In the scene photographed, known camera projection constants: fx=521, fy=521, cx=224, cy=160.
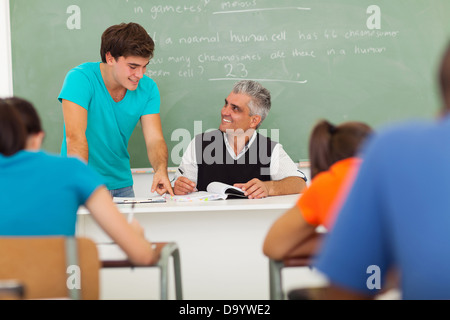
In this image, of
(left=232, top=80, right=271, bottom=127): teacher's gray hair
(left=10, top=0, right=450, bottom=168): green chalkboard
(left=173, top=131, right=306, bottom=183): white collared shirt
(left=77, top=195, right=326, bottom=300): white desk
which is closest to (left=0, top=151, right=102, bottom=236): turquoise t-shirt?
(left=77, top=195, right=326, bottom=300): white desk

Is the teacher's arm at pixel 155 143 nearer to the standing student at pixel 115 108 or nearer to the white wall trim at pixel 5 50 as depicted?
the standing student at pixel 115 108

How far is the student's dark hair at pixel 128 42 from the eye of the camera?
8.89 feet

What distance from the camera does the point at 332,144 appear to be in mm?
1396

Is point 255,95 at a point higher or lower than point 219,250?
higher

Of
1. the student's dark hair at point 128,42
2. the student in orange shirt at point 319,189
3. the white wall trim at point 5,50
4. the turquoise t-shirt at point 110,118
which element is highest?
the white wall trim at point 5,50

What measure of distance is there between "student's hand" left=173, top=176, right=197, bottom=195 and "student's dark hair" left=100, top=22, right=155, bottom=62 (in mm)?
684

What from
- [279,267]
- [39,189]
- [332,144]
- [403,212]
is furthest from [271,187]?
[403,212]

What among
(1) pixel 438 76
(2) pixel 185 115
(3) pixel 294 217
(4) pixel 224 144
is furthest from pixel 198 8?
(1) pixel 438 76

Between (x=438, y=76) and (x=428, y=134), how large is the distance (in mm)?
86

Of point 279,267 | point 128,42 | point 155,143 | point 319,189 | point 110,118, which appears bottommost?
point 279,267

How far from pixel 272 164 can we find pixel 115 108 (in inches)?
37.6

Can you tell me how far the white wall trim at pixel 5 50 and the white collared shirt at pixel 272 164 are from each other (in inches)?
53.4

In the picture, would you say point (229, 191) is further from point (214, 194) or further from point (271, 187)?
point (271, 187)

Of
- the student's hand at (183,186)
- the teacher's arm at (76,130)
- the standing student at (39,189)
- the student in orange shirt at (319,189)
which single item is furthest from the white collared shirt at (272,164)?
the standing student at (39,189)
